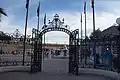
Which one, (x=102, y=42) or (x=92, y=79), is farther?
(x=102, y=42)

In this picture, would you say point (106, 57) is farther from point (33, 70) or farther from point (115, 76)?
point (33, 70)

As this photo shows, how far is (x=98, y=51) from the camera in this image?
2145 cm

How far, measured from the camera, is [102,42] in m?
18.4

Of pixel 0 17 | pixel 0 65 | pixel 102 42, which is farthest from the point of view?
pixel 0 65

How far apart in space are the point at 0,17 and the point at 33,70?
772 centimetres

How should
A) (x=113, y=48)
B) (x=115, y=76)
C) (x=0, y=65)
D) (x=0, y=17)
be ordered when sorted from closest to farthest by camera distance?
(x=0, y=17), (x=115, y=76), (x=113, y=48), (x=0, y=65)

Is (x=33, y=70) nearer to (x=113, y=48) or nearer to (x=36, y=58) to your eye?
(x=36, y=58)

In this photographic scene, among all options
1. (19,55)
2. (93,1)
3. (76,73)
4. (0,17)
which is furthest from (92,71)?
(19,55)

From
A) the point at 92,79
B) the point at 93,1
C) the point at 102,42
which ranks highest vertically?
the point at 93,1

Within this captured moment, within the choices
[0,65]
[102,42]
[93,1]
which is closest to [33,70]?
[0,65]

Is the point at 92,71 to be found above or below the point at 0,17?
below

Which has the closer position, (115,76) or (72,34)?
(115,76)

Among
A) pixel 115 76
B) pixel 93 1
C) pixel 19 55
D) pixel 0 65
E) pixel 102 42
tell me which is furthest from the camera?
pixel 19 55

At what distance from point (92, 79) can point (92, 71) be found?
11.6 feet
